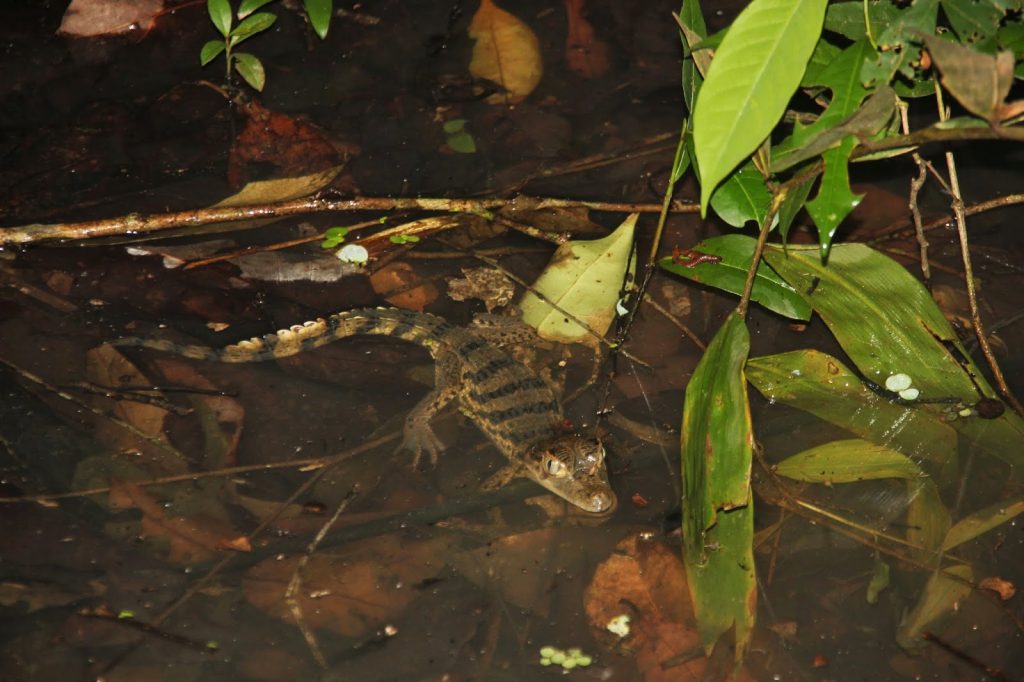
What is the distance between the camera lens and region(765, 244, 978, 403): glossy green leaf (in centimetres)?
341

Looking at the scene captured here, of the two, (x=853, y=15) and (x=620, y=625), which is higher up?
(x=853, y=15)

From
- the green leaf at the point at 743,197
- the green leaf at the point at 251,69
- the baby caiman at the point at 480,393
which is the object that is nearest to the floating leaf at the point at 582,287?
the baby caiman at the point at 480,393

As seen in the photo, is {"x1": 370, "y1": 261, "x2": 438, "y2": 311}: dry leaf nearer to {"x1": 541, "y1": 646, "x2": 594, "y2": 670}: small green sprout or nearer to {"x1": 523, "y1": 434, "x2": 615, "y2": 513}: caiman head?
{"x1": 523, "y1": 434, "x2": 615, "y2": 513}: caiman head

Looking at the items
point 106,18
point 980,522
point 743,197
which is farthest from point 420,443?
point 106,18

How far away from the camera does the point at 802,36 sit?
229 cm

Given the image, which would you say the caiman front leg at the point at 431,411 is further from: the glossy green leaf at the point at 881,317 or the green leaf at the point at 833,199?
the green leaf at the point at 833,199

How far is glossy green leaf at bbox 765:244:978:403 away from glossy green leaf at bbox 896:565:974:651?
0.69 m

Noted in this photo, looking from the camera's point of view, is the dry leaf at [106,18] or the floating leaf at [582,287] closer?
the floating leaf at [582,287]

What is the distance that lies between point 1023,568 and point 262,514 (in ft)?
8.93

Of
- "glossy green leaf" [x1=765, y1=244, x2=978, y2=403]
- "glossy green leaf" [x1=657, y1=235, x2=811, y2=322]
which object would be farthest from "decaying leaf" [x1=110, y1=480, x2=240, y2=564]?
"glossy green leaf" [x1=765, y1=244, x2=978, y2=403]

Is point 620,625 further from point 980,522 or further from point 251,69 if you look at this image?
point 251,69

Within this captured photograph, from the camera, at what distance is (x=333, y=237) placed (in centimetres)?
422

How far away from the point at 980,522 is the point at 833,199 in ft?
5.32

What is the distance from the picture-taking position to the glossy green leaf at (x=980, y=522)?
3.32 metres
